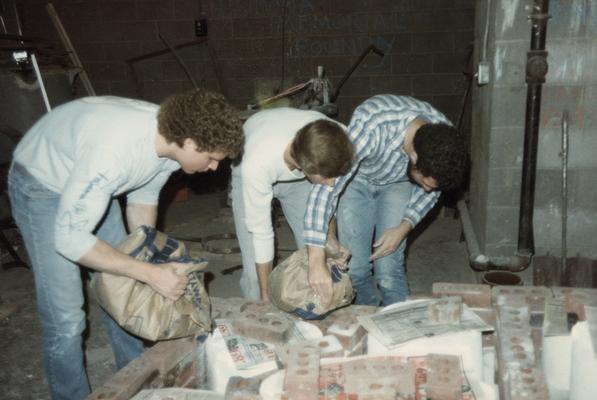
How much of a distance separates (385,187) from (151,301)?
1.45 metres

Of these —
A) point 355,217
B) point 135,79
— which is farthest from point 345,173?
point 135,79

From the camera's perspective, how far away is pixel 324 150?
7.30 feet

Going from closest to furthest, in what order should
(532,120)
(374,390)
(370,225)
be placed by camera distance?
(374,390), (370,225), (532,120)

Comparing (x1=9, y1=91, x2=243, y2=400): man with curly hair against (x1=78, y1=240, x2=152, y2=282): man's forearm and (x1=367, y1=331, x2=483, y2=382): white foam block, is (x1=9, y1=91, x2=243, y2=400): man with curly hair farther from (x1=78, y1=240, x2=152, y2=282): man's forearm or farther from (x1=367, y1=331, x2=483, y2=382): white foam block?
(x1=367, y1=331, x2=483, y2=382): white foam block

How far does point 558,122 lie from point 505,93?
40 centimetres

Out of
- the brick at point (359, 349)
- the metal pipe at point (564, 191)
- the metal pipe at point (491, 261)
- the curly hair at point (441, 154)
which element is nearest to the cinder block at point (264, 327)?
the brick at point (359, 349)

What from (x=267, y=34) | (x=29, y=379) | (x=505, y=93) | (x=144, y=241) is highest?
(x=267, y=34)

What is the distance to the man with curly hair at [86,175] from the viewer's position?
186 cm

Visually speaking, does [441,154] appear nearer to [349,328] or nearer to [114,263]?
[349,328]

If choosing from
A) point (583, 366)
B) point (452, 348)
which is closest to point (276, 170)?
point (452, 348)


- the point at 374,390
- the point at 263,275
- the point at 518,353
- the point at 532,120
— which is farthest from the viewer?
the point at 532,120

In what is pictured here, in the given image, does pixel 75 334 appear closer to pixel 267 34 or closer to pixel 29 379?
pixel 29 379

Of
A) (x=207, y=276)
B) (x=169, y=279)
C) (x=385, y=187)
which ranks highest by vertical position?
(x=385, y=187)

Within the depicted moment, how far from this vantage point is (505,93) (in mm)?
3463
